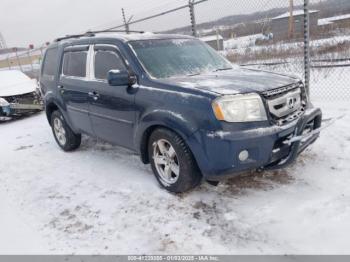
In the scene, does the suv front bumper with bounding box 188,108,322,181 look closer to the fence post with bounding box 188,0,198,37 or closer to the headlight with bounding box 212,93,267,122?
the headlight with bounding box 212,93,267,122

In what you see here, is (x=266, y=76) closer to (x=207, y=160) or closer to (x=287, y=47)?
(x=207, y=160)

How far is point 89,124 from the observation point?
4785 mm

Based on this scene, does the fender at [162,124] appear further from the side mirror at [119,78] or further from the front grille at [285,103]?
the front grille at [285,103]

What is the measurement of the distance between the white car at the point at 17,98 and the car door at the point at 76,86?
4.36 metres

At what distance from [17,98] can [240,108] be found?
7928 millimetres

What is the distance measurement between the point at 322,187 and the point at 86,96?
3.30 m

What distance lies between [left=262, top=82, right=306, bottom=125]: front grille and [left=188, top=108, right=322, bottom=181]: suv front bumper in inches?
4.1

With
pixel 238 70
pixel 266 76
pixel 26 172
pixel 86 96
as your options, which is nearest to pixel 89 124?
Result: pixel 86 96

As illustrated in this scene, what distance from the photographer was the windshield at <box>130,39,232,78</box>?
12.8 feet

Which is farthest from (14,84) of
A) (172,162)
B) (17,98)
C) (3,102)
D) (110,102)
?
(172,162)

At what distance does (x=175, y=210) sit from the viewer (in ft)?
11.2

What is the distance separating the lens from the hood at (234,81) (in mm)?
3211

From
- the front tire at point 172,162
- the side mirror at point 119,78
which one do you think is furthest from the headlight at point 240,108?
the side mirror at point 119,78

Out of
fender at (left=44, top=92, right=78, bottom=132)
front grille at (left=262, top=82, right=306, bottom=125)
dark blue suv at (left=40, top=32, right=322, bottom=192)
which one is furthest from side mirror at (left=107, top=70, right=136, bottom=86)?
fender at (left=44, top=92, right=78, bottom=132)
